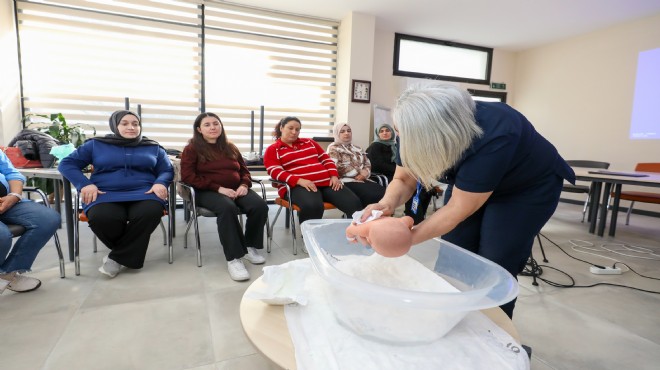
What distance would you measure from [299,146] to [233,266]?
4.36 feet

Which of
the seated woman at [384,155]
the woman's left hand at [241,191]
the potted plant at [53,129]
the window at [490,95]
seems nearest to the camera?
the woman's left hand at [241,191]

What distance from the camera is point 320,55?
5109 millimetres

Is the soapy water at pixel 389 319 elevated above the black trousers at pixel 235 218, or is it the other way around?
the soapy water at pixel 389 319

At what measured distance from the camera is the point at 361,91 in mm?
4922

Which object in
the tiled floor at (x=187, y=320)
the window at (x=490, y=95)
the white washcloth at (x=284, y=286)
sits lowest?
the tiled floor at (x=187, y=320)

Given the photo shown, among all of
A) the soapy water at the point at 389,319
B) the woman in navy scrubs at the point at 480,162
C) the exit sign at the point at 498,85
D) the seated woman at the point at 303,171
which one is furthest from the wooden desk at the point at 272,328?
the exit sign at the point at 498,85

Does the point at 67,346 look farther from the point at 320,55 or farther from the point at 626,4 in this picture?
the point at 626,4

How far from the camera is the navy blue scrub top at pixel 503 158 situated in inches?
37.2

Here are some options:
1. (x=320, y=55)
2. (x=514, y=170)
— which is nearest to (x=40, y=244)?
(x=514, y=170)

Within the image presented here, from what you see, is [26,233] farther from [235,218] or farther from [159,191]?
[235,218]

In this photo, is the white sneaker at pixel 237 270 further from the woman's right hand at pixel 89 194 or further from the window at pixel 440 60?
the window at pixel 440 60

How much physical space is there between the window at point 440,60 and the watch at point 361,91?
0.96 m

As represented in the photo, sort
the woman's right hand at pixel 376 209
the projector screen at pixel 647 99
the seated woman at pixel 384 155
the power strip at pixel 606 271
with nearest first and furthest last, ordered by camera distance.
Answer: the woman's right hand at pixel 376 209, the power strip at pixel 606 271, the seated woman at pixel 384 155, the projector screen at pixel 647 99

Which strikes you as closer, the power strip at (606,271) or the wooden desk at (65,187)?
the wooden desk at (65,187)
